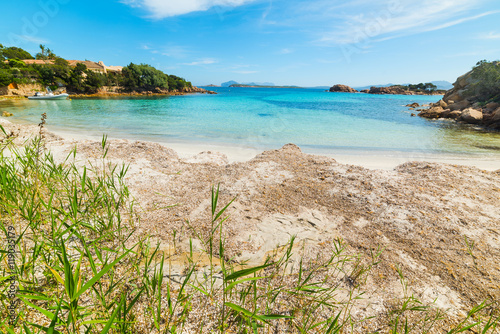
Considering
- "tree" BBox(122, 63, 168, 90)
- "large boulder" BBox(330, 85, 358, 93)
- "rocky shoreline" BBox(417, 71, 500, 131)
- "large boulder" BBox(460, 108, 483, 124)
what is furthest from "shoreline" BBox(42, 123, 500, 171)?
"large boulder" BBox(330, 85, 358, 93)

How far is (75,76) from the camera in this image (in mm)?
51594

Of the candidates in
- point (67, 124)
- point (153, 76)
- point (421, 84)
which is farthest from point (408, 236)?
point (421, 84)

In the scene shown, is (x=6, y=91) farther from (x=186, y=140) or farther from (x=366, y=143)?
(x=366, y=143)

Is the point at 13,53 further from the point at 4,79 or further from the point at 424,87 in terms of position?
the point at 424,87

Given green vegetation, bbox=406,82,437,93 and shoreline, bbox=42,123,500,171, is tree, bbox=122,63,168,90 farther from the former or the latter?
green vegetation, bbox=406,82,437,93

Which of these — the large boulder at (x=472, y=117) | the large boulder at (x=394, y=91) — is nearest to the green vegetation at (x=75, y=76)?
the large boulder at (x=472, y=117)

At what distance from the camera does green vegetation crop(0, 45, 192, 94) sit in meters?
43.1

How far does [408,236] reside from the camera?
11.6 feet

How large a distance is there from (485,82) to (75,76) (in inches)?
3180

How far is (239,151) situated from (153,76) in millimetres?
72740

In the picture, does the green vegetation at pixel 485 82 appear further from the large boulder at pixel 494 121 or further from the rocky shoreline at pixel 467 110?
the large boulder at pixel 494 121

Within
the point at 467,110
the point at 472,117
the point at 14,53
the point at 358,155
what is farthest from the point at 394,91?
the point at 14,53

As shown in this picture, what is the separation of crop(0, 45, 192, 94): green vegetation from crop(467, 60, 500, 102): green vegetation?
76.3m

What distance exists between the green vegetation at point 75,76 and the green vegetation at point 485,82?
76.3 m
